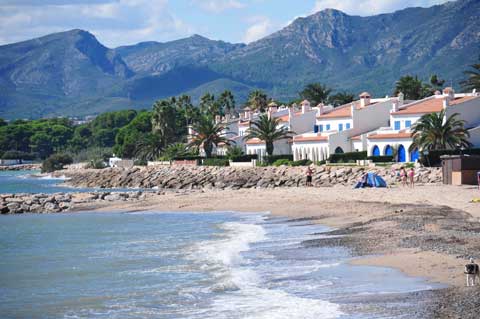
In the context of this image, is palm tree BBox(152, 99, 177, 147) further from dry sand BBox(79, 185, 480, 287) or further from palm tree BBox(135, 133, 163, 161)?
dry sand BBox(79, 185, 480, 287)

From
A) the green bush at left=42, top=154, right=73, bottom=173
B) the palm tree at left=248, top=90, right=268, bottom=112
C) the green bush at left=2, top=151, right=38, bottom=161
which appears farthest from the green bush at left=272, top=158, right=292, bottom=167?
the green bush at left=2, top=151, right=38, bottom=161

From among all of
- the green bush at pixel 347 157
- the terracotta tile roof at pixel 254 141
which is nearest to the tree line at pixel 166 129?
the terracotta tile roof at pixel 254 141

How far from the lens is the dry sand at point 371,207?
19.8m

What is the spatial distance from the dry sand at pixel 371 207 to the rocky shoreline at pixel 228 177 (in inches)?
235

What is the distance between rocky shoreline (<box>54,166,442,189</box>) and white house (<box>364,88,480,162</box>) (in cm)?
584

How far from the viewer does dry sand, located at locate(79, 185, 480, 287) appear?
1984 cm

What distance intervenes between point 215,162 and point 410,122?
1956cm

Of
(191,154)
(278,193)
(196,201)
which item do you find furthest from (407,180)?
(191,154)

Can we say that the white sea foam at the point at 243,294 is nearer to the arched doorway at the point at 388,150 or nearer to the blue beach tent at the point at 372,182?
the blue beach tent at the point at 372,182

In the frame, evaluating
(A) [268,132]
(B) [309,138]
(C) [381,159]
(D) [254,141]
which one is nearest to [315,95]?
(D) [254,141]

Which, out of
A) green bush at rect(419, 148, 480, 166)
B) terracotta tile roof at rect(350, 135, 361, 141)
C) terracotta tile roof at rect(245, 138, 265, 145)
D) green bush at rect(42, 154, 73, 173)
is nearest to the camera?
green bush at rect(419, 148, 480, 166)

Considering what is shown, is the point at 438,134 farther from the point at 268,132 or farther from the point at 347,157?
the point at 268,132

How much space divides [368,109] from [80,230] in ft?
138

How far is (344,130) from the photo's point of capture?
236ft
